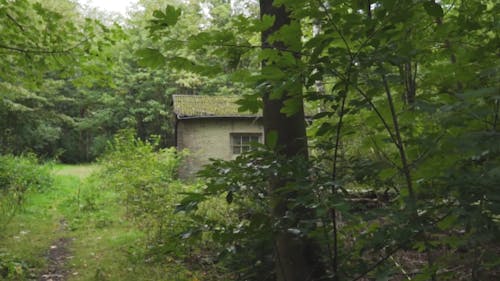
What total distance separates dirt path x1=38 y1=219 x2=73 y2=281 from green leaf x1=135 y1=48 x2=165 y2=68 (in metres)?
4.00

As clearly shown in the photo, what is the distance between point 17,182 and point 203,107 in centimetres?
1017

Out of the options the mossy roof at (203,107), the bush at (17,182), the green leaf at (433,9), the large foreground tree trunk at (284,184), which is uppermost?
the mossy roof at (203,107)

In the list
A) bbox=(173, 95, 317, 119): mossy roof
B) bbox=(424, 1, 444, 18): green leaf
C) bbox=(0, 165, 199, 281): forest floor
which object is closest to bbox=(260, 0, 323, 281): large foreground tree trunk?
bbox=(424, 1, 444, 18): green leaf

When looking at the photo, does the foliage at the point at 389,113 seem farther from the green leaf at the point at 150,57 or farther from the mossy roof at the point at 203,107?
the mossy roof at the point at 203,107

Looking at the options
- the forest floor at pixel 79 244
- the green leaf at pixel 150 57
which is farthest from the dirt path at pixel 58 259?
the green leaf at pixel 150 57

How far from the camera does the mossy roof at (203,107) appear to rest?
1803 centimetres

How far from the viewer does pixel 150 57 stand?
184cm

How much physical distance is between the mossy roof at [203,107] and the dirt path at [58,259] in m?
11.1

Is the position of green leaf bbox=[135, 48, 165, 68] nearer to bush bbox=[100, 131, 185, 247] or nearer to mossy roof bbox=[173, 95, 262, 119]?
bush bbox=[100, 131, 185, 247]

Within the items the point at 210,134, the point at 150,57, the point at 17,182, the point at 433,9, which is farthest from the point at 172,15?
the point at 210,134

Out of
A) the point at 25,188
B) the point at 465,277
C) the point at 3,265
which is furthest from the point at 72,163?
the point at 465,277

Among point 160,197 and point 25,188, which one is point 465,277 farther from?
point 25,188

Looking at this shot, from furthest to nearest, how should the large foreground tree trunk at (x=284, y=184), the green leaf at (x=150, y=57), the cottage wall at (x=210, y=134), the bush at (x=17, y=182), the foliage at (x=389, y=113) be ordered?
1. the cottage wall at (x=210, y=134)
2. the bush at (x=17, y=182)
3. the large foreground tree trunk at (x=284, y=184)
4. the green leaf at (x=150, y=57)
5. the foliage at (x=389, y=113)

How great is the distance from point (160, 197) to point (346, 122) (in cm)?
465
